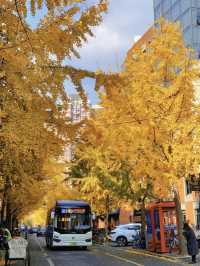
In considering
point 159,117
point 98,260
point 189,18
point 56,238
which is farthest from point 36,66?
point 189,18

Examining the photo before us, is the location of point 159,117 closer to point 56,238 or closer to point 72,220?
point 72,220

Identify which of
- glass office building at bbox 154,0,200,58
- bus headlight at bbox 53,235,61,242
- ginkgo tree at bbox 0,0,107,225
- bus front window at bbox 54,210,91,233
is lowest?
bus headlight at bbox 53,235,61,242

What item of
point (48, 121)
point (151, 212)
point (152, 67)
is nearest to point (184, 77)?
point (152, 67)

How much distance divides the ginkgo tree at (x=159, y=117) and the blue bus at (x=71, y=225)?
8.27 meters

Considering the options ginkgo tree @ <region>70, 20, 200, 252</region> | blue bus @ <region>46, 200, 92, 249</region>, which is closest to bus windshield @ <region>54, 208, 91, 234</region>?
blue bus @ <region>46, 200, 92, 249</region>

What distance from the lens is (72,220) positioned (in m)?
26.8

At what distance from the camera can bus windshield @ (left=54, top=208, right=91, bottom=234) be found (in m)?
26.4

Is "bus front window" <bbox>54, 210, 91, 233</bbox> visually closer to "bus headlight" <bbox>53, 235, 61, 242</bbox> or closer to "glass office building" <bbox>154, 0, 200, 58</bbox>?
"bus headlight" <bbox>53, 235, 61, 242</bbox>

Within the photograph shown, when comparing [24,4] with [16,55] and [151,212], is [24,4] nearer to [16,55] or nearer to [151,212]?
[16,55]

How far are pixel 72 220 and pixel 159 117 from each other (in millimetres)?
11140

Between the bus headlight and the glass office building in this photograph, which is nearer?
the bus headlight

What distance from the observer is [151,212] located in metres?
22.1

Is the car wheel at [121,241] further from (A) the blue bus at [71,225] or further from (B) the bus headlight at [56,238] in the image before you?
(B) the bus headlight at [56,238]

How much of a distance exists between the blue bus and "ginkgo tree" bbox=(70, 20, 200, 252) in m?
8.27
